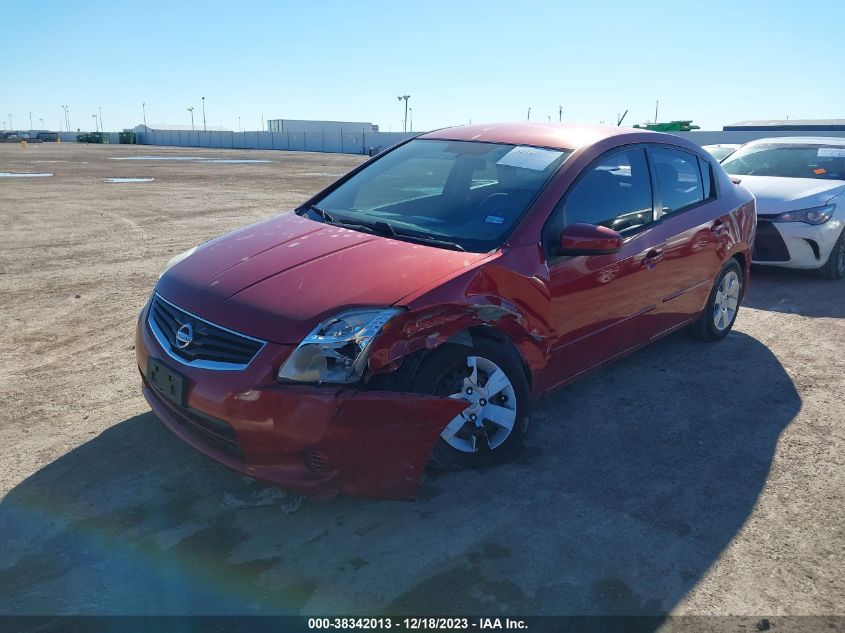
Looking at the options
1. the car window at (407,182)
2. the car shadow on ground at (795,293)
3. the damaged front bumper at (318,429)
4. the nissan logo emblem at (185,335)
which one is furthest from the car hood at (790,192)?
the nissan logo emblem at (185,335)

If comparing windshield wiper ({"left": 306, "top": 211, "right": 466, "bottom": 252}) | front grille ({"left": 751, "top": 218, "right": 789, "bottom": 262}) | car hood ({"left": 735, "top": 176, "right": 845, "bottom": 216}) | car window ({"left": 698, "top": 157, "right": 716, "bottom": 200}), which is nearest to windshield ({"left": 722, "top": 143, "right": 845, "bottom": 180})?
car hood ({"left": 735, "top": 176, "right": 845, "bottom": 216})

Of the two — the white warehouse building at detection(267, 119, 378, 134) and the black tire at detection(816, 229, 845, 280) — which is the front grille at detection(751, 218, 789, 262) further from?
the white warehouse building at detection(267, 119, 378, 134)

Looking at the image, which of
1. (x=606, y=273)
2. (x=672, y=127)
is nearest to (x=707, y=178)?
(x=606, y=273)

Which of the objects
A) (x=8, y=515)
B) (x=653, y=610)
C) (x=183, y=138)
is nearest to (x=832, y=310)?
(x=653, y=610)

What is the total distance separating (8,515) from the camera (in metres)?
3.10

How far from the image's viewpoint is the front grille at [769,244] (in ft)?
25.2

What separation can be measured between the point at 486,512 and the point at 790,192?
257 inches

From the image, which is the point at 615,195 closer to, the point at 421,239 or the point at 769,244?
the point at 421,239

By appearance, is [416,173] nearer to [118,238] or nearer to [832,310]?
[832,310]

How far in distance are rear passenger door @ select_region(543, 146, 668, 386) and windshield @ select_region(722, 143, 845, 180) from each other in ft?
17.1

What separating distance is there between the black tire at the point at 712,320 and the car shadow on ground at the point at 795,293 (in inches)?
53.7

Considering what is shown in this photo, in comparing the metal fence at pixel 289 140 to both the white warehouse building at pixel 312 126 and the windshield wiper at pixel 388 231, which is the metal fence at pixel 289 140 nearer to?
the white warehouse building at pixel 312 126

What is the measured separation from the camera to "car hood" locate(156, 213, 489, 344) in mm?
3059

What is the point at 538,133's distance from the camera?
14.7ft
